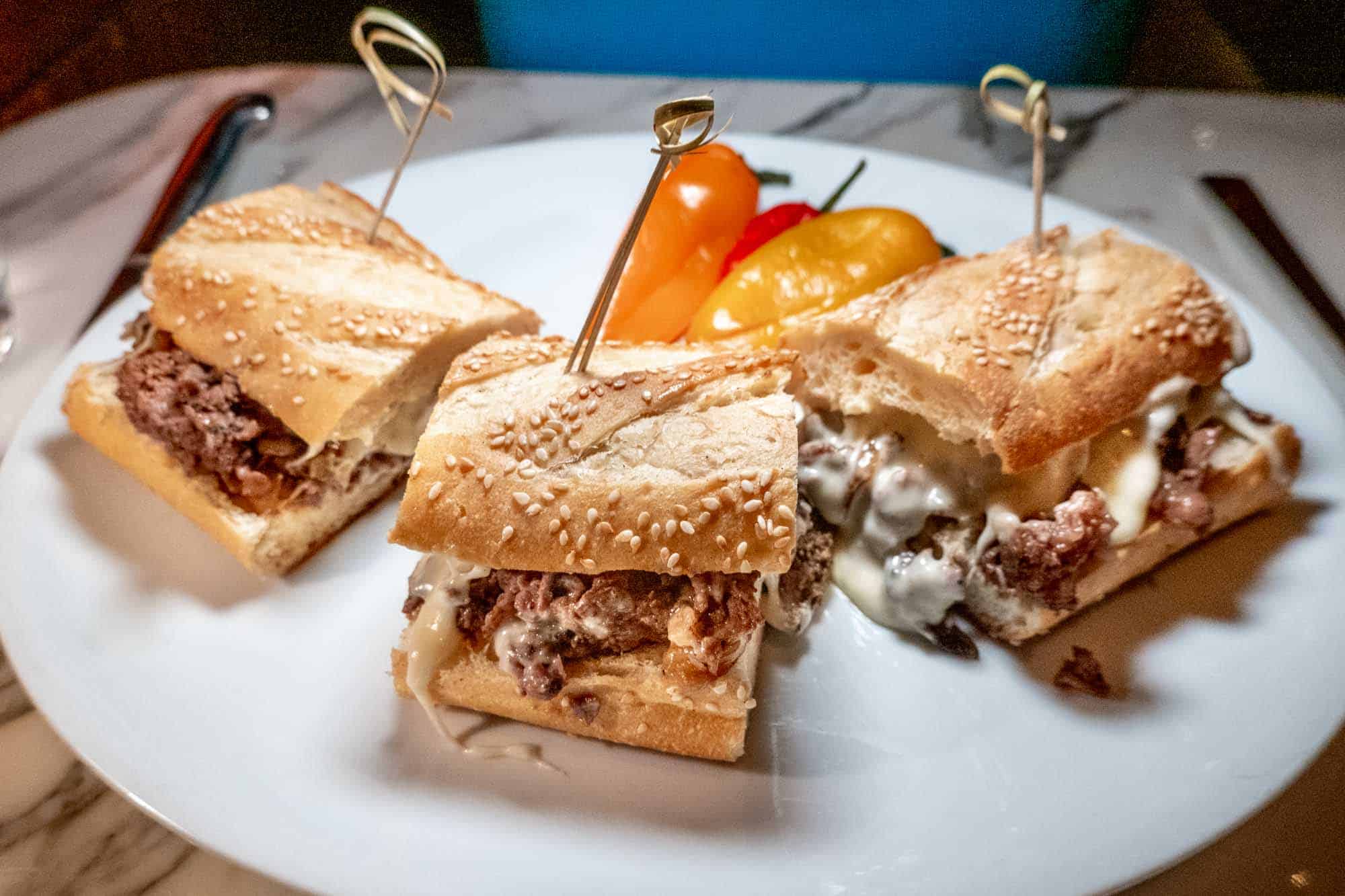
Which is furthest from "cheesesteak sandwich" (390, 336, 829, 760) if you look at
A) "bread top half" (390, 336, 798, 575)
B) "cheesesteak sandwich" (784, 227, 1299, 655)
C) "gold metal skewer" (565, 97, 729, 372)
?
"cheesesteak sandwich" (784, 227, 1299, 655)

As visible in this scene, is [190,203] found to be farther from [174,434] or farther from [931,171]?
[931,171]

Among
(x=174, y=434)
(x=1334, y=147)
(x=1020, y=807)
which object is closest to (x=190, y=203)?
(x=174, y=434)

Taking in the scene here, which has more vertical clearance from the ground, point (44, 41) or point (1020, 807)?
point (44, 41)

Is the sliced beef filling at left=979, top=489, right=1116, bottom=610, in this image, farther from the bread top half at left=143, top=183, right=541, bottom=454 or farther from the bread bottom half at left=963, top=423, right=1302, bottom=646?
the bread top half at left=143, top=183, right=541, bottom=454

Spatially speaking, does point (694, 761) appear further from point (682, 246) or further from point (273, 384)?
point (682, 246)

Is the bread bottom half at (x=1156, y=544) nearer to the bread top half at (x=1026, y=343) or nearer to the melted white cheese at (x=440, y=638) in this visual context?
the bread top half at (x=1026, y=343)

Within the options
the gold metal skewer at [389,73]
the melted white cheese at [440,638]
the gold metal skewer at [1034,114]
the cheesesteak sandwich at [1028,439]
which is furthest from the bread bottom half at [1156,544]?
the gold metal skewer at [389,73]
